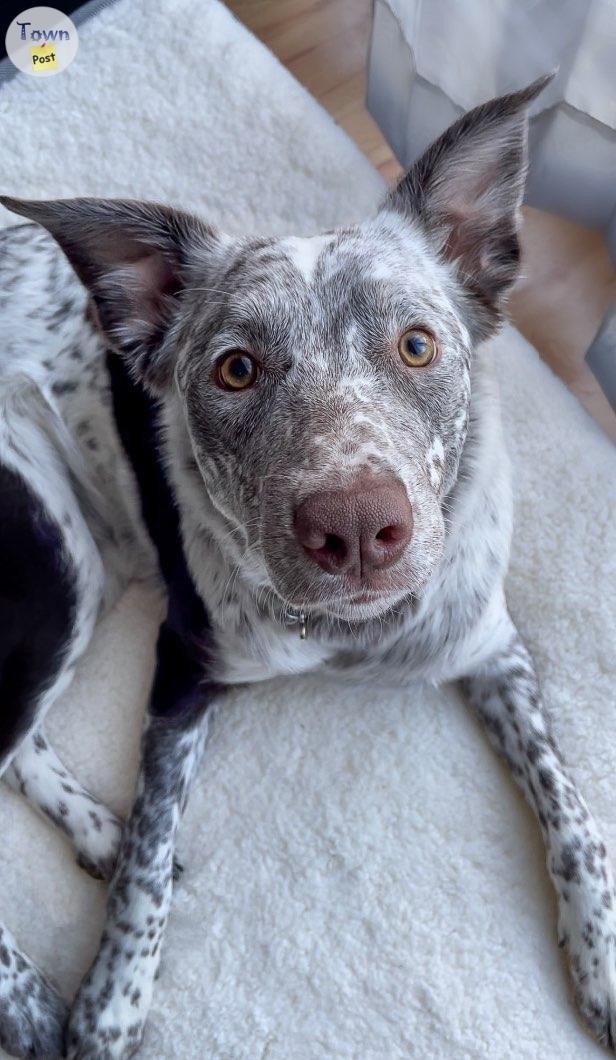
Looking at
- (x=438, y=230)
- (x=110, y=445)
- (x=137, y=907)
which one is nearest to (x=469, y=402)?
(x=438, y=230)

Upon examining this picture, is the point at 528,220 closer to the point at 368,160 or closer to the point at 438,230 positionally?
the point at 368,160

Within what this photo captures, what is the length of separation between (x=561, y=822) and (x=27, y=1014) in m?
1.36

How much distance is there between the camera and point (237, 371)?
2059mm

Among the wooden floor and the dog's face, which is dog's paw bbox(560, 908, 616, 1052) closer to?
the dog's face

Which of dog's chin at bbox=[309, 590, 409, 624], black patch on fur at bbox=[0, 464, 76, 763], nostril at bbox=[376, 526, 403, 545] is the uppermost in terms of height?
nostril at bbox=[376, 526, 403, 545]

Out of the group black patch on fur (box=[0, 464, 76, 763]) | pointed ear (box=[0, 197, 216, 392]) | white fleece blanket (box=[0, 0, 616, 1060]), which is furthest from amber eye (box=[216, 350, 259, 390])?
white fleece blanket (box=[0, 0, 616, 1060])

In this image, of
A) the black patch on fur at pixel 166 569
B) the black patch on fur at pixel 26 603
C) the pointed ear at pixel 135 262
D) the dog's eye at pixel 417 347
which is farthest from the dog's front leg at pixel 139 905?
the dog's eye at pixel 417 347

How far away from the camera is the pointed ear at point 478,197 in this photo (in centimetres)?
202

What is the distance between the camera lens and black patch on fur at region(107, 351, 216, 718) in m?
2.51

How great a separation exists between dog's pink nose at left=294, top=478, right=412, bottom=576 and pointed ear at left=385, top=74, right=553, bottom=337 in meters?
0.66

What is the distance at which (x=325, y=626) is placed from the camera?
2.42 metres

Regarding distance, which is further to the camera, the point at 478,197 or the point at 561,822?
the point at 561,822

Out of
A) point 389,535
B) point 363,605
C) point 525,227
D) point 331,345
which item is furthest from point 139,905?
point 525,227
